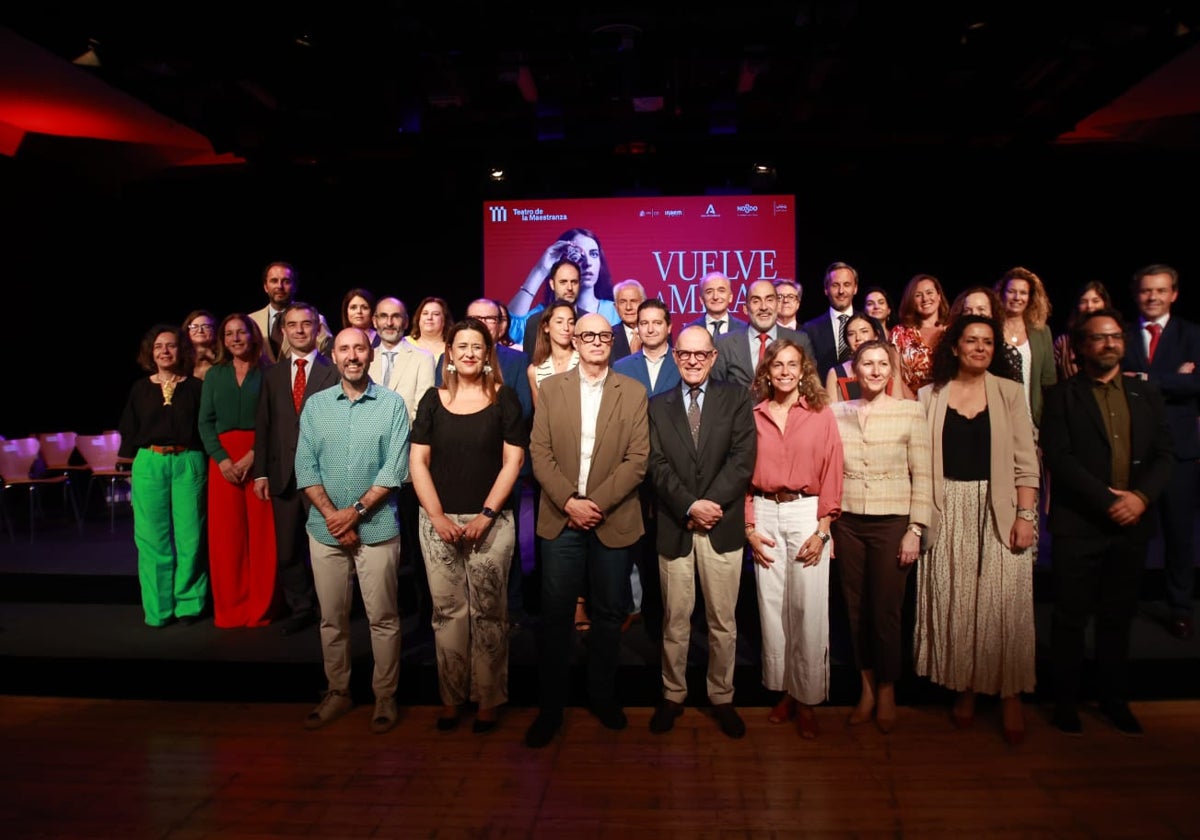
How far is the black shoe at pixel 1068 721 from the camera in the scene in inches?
111

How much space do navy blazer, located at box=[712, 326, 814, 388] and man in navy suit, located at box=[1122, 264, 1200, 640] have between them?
1746mm

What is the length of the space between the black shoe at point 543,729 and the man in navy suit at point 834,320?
2.59m

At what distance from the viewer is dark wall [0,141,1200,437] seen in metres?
6.98

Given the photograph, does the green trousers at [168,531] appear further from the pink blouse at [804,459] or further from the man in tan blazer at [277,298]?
the pink blouse at [804,459]

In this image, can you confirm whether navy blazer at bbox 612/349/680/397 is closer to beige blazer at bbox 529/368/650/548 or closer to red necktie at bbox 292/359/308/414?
beige blazer at bbox 529/368/650/548

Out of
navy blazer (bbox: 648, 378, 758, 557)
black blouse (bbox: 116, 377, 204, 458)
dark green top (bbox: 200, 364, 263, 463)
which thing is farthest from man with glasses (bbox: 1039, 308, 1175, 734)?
black blouse (bbox: 116, 377, 204, 458)

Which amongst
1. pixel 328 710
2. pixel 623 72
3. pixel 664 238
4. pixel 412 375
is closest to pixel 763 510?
pixel 412 375

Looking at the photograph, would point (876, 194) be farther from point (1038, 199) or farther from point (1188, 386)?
point (1188, 386)

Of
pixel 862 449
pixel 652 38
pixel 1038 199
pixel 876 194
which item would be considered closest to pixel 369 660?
pixel 862 449

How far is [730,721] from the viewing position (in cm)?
282

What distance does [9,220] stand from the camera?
23.1 feet

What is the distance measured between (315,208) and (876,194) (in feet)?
20.4

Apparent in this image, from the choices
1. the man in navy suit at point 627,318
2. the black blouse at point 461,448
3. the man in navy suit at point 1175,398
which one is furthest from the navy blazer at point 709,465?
the man in navy suit at point 1175,398

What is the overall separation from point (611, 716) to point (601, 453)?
1158 mm
